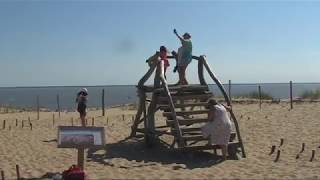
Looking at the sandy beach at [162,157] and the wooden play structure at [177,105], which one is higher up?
the wooden play structure at [177,105]

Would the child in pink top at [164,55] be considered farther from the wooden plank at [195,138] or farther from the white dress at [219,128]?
the white dress at [219,128]

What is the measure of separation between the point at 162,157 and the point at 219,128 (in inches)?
65.3

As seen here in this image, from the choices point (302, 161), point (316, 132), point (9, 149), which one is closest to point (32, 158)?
point (9, 149)

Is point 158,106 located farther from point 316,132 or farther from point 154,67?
point 316,132

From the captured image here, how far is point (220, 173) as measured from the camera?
1011cm

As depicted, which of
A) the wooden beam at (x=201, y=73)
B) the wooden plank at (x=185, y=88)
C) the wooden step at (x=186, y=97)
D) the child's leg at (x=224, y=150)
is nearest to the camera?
the child's leg at (x=224, y=150)

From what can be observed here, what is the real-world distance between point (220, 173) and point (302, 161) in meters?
2.43

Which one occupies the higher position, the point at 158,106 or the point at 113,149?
the point at 158,106

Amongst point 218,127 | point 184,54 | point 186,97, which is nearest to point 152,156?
point 186,97

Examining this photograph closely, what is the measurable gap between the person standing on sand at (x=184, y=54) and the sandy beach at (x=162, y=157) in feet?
7.07

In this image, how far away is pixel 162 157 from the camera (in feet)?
40.6

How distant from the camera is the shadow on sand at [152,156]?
37.3ft

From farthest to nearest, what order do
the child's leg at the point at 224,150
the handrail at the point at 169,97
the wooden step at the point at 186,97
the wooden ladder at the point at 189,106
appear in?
the wooden step at the point at 186,97 < the wooden ladder at the point at 189,106 < the handrail at the point at 169,97 < the child's leg at the point at 224,150

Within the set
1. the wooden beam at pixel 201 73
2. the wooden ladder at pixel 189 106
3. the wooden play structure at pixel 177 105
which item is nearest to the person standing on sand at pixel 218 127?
the wooden play structure at pixel 177 105
